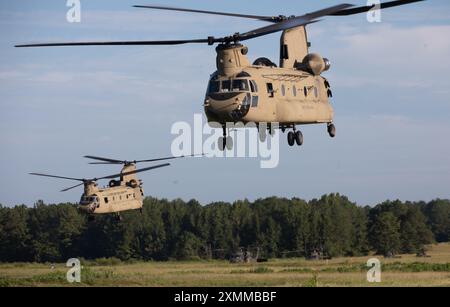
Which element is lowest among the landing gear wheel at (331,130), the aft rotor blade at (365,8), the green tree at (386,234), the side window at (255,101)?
the green tree at (386,234)

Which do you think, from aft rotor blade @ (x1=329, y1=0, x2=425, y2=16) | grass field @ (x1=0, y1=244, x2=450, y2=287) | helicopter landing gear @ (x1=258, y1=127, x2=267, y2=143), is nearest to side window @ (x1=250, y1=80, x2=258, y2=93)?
helicopter landing gear @ (x1=258, y1=127, x2=267, y2=143)

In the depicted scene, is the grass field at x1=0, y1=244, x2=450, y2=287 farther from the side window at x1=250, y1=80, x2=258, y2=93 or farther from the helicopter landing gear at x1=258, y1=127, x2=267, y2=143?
the side window at x1=250, y1=80, x2=258, y2=93

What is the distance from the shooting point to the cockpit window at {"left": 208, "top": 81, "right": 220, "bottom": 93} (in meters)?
50.5

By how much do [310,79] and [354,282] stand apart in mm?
13801

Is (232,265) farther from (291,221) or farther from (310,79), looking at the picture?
(310,79)

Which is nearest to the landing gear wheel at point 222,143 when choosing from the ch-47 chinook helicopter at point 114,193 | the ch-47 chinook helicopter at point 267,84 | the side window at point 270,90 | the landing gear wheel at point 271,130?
the ch-47 chinook helicopter at point 267,84

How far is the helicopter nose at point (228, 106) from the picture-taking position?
49.8m

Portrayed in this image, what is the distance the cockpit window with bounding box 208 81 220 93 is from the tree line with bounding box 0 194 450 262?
54.3m

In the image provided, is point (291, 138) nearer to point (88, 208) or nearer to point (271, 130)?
point (271, 130)

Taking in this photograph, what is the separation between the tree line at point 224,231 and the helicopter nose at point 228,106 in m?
54.6

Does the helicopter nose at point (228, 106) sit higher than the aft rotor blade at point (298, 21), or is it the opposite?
the aft rotor blade at point (298, 21)

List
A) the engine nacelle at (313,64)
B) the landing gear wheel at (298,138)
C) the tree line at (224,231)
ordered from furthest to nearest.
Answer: the tree line at (224,231) < the engine nacelle at (313,64) < the landing gear wheel at (298,138)

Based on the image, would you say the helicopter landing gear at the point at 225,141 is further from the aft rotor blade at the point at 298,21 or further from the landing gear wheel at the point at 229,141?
the aft rotor blade at the point at 298,21
